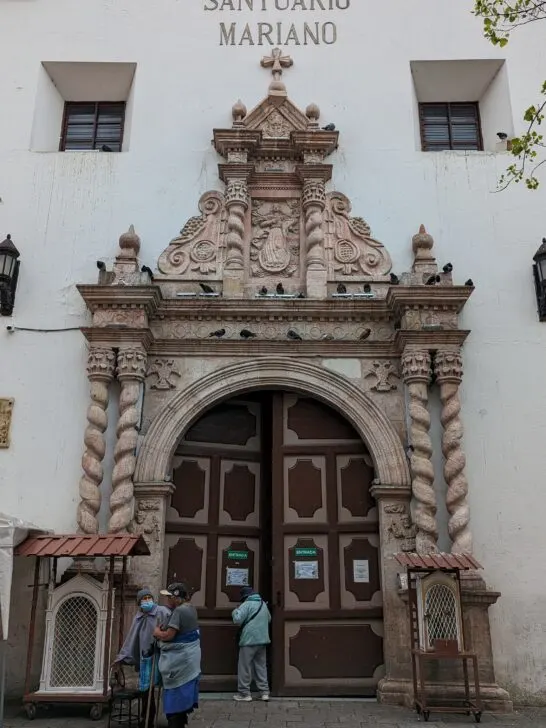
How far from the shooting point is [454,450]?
24.4ft

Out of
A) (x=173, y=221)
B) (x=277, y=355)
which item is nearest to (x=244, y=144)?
(x=173, y=221)

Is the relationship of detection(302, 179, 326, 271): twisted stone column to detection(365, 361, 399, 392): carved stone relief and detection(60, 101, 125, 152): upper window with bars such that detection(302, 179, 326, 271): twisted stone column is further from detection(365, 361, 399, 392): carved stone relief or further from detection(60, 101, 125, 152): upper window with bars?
detection(60, 101, 125, 152): upper window with bars

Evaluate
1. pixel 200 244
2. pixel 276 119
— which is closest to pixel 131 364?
pixel 200 244

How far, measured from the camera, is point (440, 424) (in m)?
7.70

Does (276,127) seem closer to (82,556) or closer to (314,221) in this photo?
(314,221)

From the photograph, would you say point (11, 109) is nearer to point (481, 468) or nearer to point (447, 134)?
point (447, 134)

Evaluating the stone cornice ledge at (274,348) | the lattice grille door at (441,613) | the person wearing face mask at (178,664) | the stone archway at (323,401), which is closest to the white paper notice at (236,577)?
the stone archway at (323,401)

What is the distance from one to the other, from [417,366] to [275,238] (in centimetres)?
243

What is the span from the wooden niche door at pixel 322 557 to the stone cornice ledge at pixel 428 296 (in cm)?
147

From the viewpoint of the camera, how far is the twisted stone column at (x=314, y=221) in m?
8.40

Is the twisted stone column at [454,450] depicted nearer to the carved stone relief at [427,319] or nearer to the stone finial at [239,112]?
the carved stone relief at [427,319]

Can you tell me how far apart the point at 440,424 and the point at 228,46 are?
5.83 m

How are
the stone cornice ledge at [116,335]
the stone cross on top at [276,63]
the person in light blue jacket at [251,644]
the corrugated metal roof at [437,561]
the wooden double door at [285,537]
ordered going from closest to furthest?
the corrugated metal roof at [437,561] → the person in light blue jacket at [251,644] → the wooden double door at [285,537] → the stone cornice ledge at [116,335] → the stone cross on top at [276,63]

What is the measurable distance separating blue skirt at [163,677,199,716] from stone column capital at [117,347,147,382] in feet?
11.0
